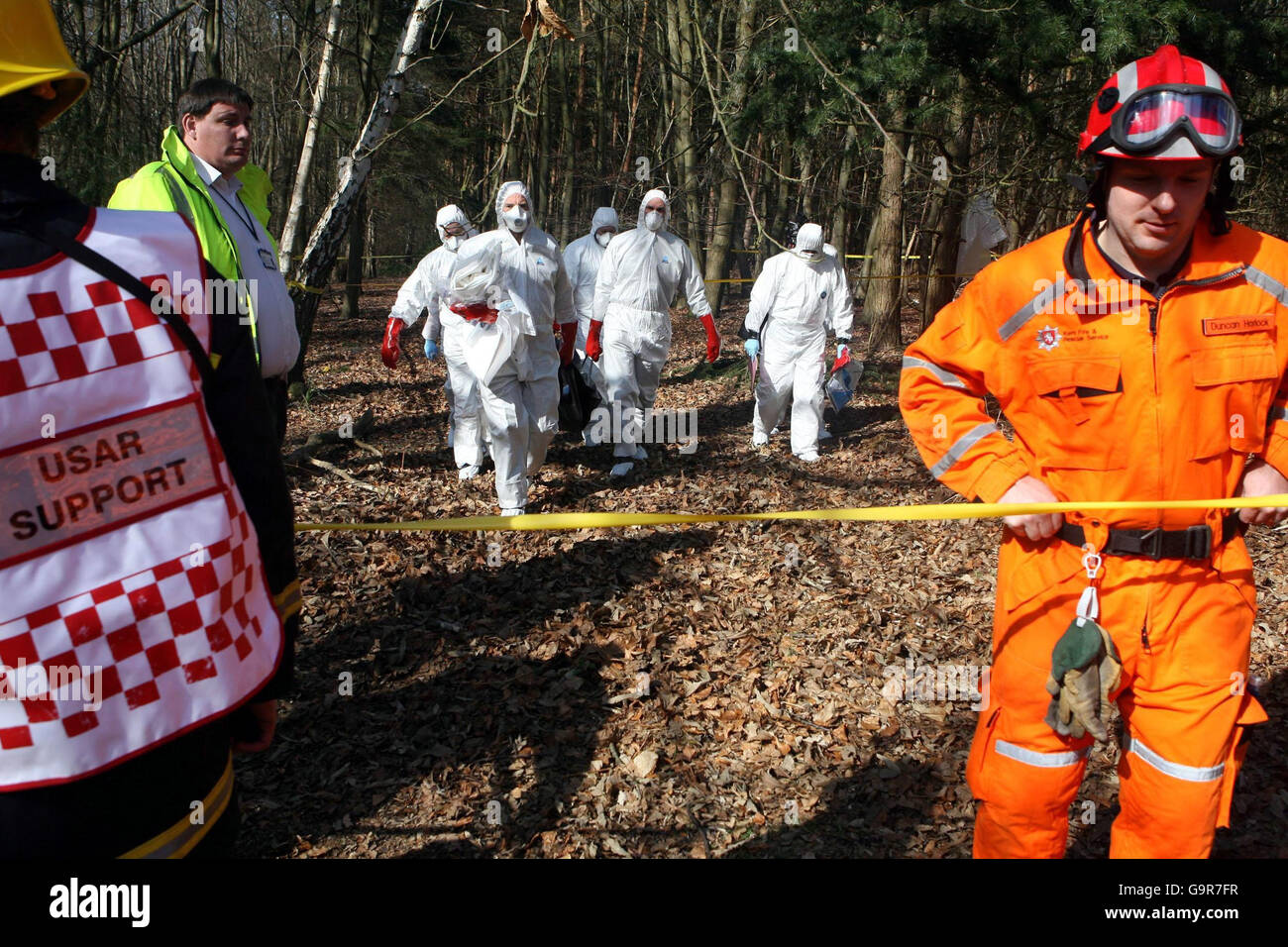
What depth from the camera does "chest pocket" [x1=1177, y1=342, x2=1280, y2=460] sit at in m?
2.48

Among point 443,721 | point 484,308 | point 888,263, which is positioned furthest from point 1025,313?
point 888,263

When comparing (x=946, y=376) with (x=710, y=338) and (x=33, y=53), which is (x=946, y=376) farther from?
(x=710, y=338)

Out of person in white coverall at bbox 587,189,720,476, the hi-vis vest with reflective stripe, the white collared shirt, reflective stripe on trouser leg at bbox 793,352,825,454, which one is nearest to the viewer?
the hi-vis vest with reflective stripe

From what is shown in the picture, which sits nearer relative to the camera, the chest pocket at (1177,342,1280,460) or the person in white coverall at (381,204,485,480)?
the chest pocket at (1177,342,1280,460)

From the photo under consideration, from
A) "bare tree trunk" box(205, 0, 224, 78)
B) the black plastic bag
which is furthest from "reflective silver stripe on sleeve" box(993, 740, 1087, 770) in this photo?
"bare tree trunk" box(205, 0, 224, 78)

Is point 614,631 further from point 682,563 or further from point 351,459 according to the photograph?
point 351,459

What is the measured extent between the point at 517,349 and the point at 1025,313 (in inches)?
211

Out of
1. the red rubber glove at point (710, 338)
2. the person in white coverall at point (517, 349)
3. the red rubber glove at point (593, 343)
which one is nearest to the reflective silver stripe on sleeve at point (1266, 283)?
the person in white coverall at point (517, 349)

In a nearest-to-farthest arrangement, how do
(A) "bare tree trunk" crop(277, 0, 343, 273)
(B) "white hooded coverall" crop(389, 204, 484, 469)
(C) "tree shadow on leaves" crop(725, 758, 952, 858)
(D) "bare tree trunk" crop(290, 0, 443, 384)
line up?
(C) "tree shadow on leaves" crop(725, 758, 952, 858)
(D) "bare tree trunk" crop(290, 0, 443, 384)
(B) "white hooded coverall" crop(389, 204, 484, 469)
(A) "bare tree trunk" crop(277, 0, 343, 273)

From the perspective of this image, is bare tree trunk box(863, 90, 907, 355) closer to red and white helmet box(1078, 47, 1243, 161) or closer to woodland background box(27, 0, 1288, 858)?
woodland background box(27, 0, 1288, 858)

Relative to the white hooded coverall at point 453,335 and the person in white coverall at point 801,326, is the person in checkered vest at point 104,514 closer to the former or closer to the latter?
the white hooded coverall at point 453,335

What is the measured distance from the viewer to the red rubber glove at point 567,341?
8.80 metres

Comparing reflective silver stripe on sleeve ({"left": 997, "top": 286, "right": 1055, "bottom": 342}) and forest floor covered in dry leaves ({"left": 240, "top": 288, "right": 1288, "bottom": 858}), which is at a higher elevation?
reflective silver stripe on sleeve ({"left": 997, "top": 286, "right": 1055, "bottom": 342})
